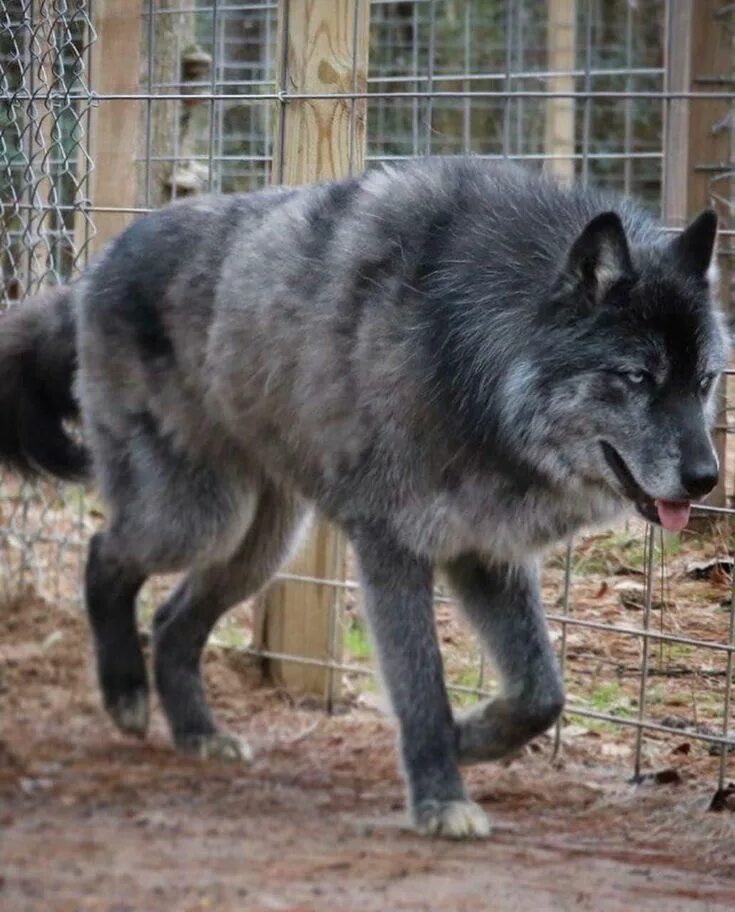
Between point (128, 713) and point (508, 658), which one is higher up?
point (508, 658)

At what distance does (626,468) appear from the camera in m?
4.25

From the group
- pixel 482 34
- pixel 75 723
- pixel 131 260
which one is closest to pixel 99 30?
pixel 131 260

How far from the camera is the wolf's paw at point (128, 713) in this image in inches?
204

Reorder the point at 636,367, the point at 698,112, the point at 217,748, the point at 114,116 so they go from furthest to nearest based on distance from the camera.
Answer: the point at 698,112
the point at 114,116
the point at 217,748
the point at 636,367

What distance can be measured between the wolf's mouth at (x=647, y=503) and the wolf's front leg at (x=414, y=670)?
611 mm

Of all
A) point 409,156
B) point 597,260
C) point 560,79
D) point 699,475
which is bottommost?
point 699,475

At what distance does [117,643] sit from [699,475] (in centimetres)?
204

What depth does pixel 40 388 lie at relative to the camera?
5.44 metres

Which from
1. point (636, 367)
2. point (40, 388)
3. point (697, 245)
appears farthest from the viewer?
point (40, 388)

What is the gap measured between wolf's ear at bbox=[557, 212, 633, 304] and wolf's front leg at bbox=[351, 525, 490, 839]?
866mm

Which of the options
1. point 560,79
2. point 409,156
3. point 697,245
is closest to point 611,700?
point 697,245

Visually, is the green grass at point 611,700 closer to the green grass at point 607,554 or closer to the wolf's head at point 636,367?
the green grass at point 607,554

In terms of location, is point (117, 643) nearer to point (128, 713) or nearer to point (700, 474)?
point (128, 713)

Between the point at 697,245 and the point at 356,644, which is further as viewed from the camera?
the point at 356,644
